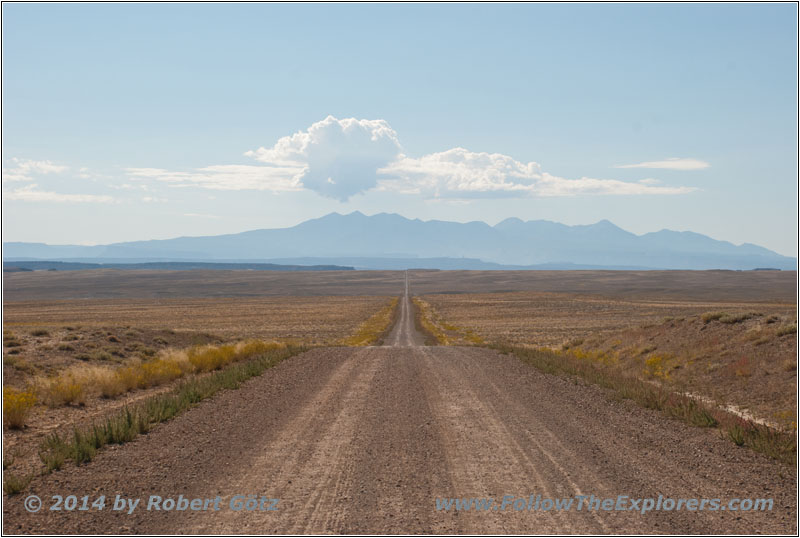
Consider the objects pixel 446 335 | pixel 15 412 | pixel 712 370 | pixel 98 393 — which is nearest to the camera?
pixel 15 412

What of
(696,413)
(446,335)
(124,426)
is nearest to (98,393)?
(124,426)

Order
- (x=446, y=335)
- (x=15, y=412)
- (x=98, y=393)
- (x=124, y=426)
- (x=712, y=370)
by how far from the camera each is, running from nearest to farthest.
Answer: (x=124, y=426), (x=15, y=412), (x=98, y=393), (x=712, y=370), (x=446, y=335)

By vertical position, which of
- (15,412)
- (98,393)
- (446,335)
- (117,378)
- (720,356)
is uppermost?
(720,356)

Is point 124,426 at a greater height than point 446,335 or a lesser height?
greater

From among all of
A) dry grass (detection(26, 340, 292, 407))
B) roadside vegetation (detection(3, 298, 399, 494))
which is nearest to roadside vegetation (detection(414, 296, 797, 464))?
roadside vegetation (detection(3, 298, 399, 494))

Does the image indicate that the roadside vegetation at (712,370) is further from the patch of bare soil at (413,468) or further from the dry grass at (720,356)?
the patch of bare soil at (413,468)

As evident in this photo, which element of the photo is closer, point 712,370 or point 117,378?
point 117,378

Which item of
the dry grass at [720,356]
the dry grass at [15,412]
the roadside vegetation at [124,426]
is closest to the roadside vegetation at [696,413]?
the dry grass at [720,356]

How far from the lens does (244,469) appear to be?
8.48 meters

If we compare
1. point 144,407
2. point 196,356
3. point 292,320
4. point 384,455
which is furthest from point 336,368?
point 292,320

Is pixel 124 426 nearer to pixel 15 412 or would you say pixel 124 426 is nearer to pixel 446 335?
pixel 15 412

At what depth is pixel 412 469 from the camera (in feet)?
27.8

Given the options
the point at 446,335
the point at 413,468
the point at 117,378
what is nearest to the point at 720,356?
the point at 413,468

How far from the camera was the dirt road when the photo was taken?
6.61 m
